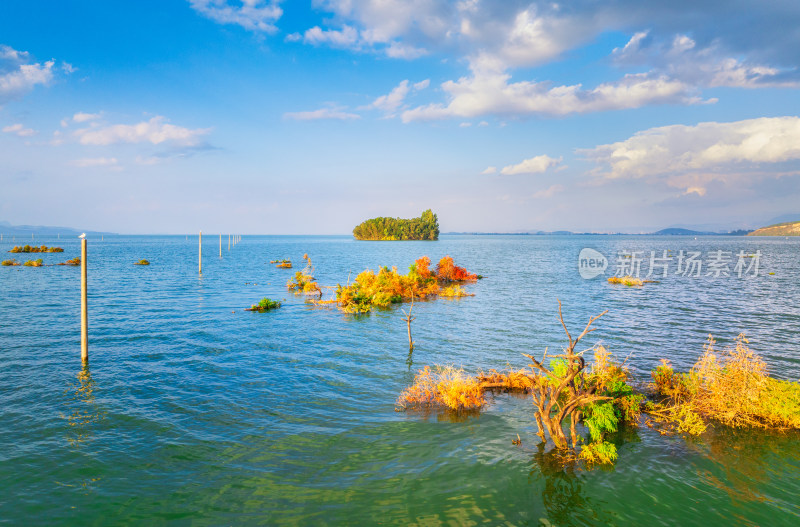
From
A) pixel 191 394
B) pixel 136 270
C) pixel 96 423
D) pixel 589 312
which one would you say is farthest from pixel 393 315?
pixel 136 270

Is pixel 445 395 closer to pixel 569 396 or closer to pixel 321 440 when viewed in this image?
pixel 569 396

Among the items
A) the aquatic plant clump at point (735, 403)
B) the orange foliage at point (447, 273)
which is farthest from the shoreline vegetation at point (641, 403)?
the orange foliage at point (447, 273)

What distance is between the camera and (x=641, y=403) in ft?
53.4

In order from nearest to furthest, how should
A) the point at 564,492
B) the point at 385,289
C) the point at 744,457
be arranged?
the point at 564,492 → the point at 744,457 → the point at 385,289

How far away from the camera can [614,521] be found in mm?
10305

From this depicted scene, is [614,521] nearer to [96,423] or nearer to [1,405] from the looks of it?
[96,423]

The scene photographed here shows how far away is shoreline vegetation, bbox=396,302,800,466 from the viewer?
42.7ft

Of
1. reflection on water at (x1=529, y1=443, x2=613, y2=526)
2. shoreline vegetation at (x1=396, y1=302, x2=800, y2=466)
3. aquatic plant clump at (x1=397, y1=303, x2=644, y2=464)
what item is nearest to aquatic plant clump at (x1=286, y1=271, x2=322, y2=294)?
aquatic plant clump at (x1=397, y1=303, x2=644, y2=464)

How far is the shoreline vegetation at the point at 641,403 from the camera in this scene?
42.7 feet

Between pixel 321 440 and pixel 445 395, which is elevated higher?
pixel 445 395

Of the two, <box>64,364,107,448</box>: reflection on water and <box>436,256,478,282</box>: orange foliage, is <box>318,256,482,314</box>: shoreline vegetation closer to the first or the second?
<box>436,256,478,282</box>: orange foliage

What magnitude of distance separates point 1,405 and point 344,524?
1535 cm

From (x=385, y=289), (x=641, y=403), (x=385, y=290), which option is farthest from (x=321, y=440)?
(x=385, y=289)

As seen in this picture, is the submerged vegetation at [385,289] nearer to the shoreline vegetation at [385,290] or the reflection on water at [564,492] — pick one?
the shoreline vegetation at [385,290]
